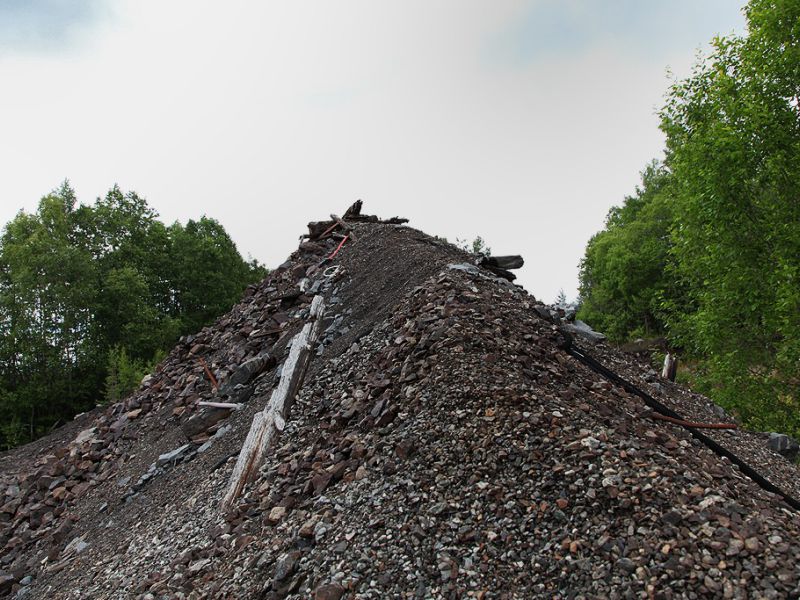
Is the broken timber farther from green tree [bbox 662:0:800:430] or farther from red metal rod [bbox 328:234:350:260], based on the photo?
green tree [bbox 662:0:800:430]

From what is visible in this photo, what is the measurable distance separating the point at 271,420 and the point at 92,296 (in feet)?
82.1

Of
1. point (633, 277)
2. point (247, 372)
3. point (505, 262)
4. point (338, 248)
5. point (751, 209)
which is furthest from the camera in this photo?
point (633, 277)

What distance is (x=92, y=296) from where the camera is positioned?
2784 centimetres

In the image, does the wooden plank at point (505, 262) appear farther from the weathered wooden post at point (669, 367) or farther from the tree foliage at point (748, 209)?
the tree foliage at point (748, 209)

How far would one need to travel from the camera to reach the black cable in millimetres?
5754

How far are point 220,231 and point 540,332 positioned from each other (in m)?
32.7

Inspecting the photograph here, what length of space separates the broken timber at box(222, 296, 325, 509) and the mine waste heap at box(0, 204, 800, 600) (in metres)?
0.03

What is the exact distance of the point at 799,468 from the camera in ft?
26.5

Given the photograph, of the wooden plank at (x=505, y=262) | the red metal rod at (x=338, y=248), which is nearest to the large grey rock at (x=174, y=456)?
the red metal rod at (x=338, y=248)

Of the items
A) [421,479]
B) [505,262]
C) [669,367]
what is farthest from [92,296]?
[421,479]

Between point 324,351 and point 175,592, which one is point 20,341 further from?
point 175,592

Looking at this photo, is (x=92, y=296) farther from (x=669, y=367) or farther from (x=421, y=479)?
(x=421, y=479)

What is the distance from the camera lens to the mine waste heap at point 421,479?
3.90 m

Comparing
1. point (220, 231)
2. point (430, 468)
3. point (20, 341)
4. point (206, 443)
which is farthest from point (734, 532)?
point (220, 231)
